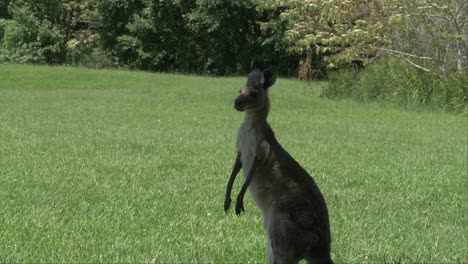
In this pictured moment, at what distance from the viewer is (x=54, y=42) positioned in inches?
1679

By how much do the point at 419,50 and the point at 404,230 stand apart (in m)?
17.0

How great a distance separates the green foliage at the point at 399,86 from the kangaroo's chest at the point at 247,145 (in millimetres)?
17395

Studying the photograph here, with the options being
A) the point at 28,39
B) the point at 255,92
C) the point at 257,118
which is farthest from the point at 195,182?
the point at 28,39

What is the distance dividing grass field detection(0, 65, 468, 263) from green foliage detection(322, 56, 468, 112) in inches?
49.4

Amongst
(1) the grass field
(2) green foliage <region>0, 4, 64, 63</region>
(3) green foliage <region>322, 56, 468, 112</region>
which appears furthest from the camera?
(2) green foliage <region>0, 4, 64, 63</region>

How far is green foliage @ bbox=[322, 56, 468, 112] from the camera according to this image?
66.6ft

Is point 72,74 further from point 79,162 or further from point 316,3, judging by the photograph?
point 79,162

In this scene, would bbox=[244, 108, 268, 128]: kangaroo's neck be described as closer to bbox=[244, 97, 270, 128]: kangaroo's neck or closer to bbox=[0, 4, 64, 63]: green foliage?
bbox=[244, 97, 270, 128]: kangaroo's neck

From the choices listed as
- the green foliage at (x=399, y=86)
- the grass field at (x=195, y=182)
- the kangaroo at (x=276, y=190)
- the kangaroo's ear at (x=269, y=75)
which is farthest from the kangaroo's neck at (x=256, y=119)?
the green foliage at (x=399, y=86)

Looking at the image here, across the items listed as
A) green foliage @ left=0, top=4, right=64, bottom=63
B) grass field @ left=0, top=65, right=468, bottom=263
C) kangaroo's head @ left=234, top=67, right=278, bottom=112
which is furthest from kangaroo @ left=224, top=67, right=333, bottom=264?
green foliage @ left=0, top=4, right=64, bottom=63

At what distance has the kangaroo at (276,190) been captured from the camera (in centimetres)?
305

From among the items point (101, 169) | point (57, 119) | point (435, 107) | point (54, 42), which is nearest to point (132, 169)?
Answer: point (101, 169)

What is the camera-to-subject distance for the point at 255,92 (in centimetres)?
313

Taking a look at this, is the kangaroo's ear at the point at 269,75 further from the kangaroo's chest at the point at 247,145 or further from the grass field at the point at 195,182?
the grass field at the point at 195,182
